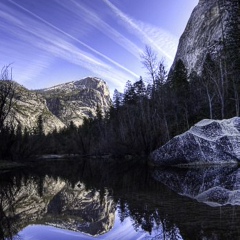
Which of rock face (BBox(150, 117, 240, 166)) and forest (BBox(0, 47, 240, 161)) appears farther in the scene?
forest (BBox(0, 47, 240, 161))

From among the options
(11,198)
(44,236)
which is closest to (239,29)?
(11,198)

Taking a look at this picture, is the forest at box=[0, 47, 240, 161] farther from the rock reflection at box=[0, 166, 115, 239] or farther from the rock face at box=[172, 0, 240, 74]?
the rock face at box=[172, 0, 240, 74]

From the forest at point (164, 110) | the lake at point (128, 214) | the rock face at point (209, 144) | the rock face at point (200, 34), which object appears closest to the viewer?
the lake at point (128, 214)

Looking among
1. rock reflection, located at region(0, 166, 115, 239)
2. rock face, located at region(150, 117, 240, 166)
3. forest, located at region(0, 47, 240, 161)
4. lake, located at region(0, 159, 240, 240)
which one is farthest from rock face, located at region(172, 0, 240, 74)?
rock reflection, located at region(0, 166, 115, 239)

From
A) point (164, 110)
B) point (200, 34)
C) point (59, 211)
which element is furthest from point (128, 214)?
point (200, 34)

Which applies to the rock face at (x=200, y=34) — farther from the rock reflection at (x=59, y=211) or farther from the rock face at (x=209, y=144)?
the rock reflection at (x=59, y=211)

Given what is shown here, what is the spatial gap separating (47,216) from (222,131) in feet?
56.7

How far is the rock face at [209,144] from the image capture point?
73.9 feet

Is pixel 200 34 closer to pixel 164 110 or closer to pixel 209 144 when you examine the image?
pixel 164 110

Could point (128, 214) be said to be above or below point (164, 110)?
below

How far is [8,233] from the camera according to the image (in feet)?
22.1

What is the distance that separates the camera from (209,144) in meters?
22.9

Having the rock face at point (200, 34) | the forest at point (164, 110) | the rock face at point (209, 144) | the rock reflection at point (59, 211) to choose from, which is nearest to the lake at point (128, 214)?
the rock reflection at point (59, 211)

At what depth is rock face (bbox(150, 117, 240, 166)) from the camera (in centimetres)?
2253
